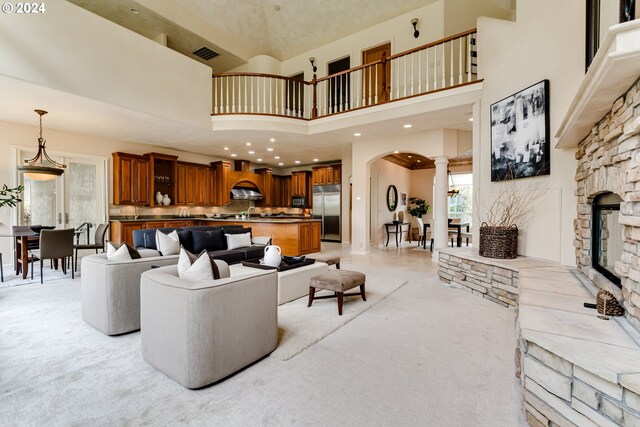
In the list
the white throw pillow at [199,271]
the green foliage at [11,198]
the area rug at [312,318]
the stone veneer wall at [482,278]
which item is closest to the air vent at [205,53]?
the green foliage at [11,198]

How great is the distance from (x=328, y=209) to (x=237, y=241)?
5.36 meters

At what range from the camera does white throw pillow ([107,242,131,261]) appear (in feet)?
9.29

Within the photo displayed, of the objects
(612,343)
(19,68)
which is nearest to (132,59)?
(19,68)

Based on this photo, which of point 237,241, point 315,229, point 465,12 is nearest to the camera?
point 237,241

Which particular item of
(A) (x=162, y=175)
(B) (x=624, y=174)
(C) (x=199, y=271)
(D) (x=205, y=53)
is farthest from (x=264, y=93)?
(B) (x=624, y=174)

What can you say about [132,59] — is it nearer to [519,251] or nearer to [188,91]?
[188,91]

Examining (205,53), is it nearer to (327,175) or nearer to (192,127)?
(192,127)

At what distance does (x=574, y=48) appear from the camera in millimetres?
3205

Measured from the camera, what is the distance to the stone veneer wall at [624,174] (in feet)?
5.57

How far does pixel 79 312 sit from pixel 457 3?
28.2ft

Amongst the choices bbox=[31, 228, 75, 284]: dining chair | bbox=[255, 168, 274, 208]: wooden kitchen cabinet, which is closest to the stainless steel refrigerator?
bbox=[255, 168, 274, 208]: wooden kitchen cabinet

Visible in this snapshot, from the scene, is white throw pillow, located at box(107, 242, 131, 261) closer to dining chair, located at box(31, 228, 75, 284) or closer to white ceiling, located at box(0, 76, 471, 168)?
dining chair, located at box(31, 228, 75, 284)

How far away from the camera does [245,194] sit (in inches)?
400

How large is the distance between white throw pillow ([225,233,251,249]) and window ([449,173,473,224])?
8439 millimetres
